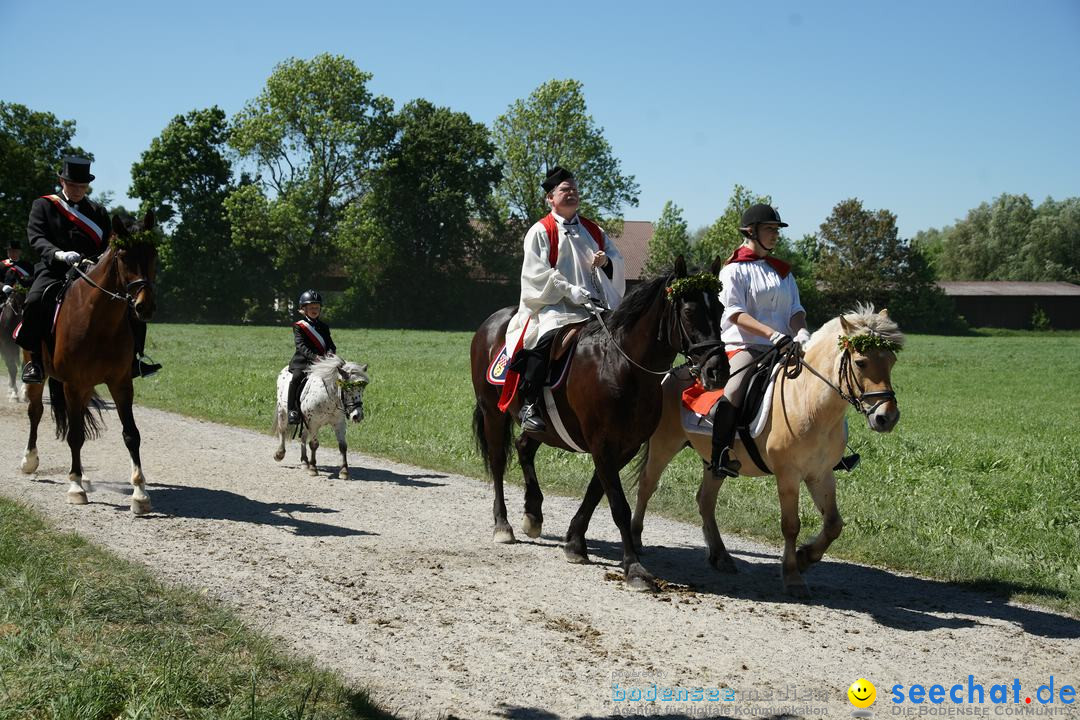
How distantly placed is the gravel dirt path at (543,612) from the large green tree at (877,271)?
6676cm

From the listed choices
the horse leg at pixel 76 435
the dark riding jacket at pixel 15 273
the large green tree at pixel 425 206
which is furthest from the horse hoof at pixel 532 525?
the large green tree at pixel 425 206

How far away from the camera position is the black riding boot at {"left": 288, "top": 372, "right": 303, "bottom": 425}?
1266 centimetres

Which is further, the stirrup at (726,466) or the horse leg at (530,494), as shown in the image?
the horse leg at (530,494)

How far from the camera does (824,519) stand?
7.45m

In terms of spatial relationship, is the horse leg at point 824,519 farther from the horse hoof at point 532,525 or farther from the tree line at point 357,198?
the tree line at point 357,198

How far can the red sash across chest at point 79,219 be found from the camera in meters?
10.2

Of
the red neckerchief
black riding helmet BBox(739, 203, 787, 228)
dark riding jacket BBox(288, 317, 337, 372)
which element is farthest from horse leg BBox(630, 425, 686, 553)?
dark riding jacket BBox(288, 317, 337, 372)

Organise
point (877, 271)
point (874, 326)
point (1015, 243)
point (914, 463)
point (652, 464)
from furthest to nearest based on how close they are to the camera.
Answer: point (1015, 243) → point (877, 271) → point (914, 463) → point (652, 464) → point (874, 326)

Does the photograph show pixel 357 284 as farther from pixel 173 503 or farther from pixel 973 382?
pixel 173 503

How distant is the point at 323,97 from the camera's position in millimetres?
62812

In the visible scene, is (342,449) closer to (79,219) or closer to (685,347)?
(79,219)

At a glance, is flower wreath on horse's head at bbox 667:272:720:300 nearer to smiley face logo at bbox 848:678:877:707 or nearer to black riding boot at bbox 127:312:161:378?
smiley face logo at bbox 848:678:877:707

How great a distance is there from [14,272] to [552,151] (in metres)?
51.9

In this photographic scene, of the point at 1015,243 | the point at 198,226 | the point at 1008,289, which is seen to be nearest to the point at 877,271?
the point at 1008,289
